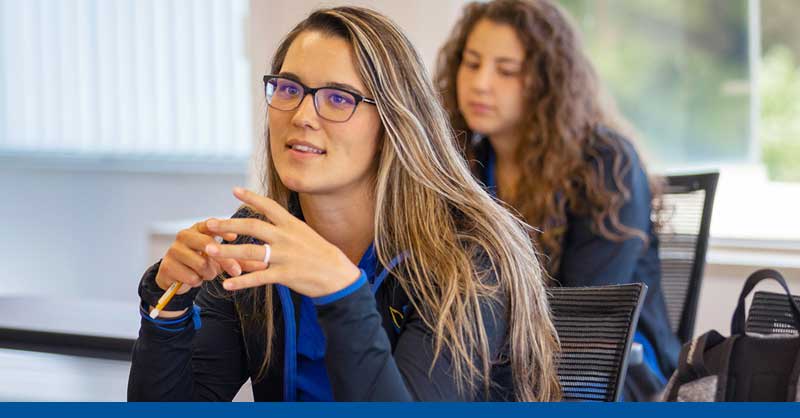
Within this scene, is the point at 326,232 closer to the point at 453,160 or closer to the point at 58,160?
the point at 453,160

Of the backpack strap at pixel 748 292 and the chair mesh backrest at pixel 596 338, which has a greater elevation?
the backpack strap at pixel 748 292

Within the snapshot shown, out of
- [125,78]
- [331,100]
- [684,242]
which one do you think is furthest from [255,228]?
[125,78]

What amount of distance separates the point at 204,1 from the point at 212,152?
0.67 m

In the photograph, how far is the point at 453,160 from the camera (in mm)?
1455

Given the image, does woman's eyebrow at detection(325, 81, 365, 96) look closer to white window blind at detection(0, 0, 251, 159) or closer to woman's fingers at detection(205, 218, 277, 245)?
woman's fingers at detection(205, 218, 277, 245)

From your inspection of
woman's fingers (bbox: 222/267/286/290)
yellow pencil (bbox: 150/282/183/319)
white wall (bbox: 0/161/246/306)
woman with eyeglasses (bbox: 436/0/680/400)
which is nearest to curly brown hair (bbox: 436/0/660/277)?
woman with eyeglasses (bbox: 436/0/680/400)

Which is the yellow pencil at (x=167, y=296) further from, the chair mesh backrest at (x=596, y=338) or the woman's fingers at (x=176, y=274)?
the chair mesh backrest at (x=596, y=338)

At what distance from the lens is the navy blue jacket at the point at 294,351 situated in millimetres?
1170

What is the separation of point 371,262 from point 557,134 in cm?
126

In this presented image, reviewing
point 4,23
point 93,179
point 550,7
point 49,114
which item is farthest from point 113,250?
point 550,7

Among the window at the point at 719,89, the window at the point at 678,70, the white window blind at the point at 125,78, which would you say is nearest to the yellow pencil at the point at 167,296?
the window at the point at 719,89

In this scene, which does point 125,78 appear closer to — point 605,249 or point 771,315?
point 605,249

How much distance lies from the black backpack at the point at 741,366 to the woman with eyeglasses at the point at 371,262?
0.58 feet

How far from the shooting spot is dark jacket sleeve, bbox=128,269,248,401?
137cm
